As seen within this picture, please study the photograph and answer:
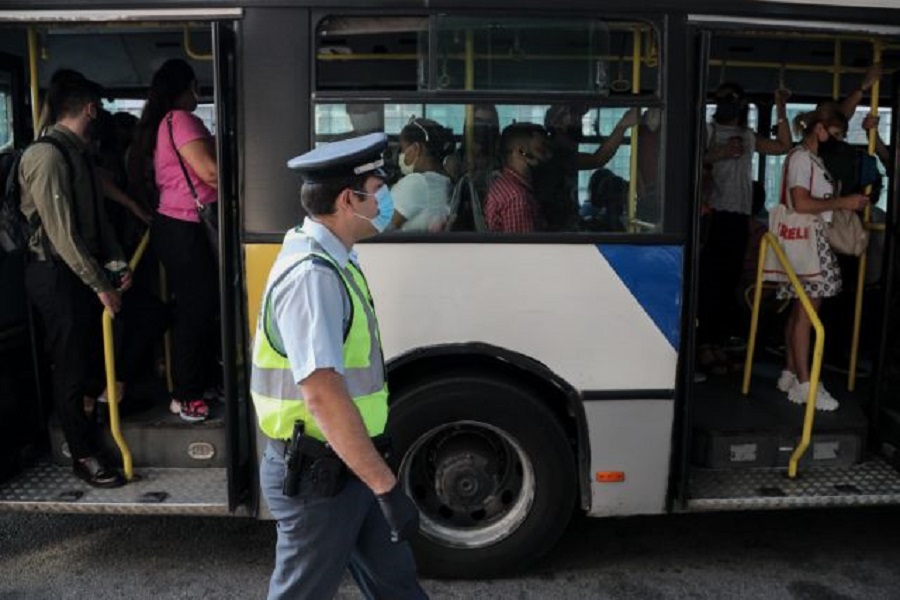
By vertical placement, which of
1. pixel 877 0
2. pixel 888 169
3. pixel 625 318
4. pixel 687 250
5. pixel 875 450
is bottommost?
pixel 875 450

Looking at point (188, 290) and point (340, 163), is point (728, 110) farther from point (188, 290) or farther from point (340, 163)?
point (340, 163)

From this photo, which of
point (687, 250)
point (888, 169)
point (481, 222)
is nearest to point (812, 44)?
point (888, 169)

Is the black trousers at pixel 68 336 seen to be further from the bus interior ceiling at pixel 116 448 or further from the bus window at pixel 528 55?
the bus window at pixel 528 55

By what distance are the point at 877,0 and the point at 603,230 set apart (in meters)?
1.41

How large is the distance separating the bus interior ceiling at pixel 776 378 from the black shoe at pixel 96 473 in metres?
2.38

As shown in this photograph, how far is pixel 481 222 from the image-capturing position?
373 cm

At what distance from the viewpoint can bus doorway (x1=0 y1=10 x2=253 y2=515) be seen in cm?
368

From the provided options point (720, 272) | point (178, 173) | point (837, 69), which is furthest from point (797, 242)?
point (178, 173)

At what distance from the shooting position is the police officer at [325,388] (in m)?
2.29

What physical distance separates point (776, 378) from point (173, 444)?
10.5 feet

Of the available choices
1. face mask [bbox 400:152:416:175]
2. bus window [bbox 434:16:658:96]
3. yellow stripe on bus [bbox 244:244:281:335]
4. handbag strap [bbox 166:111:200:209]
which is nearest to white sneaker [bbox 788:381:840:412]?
bus window [bbox 434:16:658:96]

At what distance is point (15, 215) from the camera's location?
13.2 feet

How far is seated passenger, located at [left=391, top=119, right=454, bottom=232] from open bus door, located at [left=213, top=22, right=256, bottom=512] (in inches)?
25.1

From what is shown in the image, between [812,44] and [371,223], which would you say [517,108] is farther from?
[812,44]
